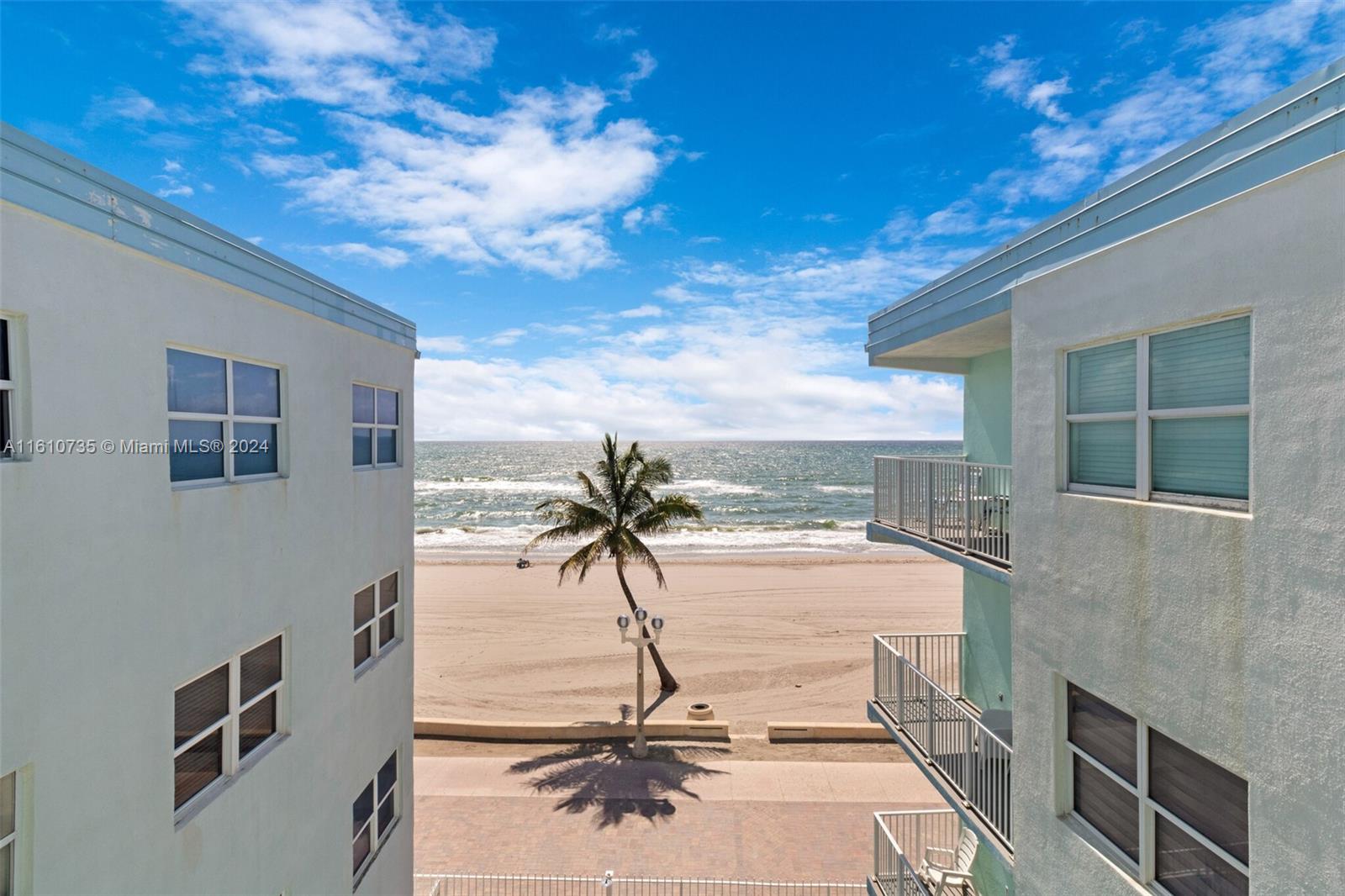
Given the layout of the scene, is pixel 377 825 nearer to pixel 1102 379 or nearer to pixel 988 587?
pixel 988 587

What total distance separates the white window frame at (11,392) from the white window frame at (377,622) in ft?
15.6

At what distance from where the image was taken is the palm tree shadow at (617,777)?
1355cm

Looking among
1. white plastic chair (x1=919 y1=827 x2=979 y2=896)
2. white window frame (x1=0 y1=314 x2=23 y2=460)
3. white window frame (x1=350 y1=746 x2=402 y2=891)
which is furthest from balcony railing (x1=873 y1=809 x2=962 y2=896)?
white window frame (x1=0 y1=314 x2=23 y2=460)

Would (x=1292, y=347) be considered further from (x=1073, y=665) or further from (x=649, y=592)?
(x=649, y=592)

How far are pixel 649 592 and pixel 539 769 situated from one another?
17.1 m

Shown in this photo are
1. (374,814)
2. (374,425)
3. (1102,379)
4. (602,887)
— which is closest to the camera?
(1102,379)

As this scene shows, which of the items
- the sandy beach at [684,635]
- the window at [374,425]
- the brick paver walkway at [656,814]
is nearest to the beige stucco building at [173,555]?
the window at [374,425]

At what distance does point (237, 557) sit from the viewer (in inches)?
236

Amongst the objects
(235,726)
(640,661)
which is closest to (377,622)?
(235,726)

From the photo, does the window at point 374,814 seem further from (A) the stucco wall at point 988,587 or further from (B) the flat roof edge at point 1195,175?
(B) the flat roof edge at point 1195,175

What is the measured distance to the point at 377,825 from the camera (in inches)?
355

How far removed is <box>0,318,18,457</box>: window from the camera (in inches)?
156

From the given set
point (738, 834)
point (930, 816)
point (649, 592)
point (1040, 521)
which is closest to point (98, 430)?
point (1040, 521)

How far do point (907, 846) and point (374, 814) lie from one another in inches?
379
